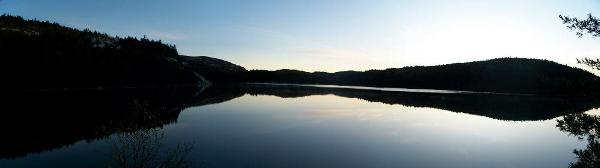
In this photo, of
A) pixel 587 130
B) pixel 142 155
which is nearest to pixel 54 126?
pixel 142 155

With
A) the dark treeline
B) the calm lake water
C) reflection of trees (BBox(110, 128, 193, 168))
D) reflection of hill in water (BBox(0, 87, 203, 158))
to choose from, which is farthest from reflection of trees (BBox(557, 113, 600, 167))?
the dark treeline

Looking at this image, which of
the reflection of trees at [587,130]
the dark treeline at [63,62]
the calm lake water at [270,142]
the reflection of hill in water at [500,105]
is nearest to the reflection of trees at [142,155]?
the calm lake water at [270,142]

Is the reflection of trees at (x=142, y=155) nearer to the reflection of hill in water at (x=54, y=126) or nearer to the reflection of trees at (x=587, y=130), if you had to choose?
the reflection of hill in water at (x=54, y=126)

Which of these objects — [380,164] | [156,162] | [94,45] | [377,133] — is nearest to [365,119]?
[377,133]

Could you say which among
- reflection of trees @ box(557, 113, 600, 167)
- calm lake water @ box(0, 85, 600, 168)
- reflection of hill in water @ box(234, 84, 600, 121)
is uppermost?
reflection of trees @ box(557, 113, 600, 167)

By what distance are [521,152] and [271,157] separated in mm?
23448

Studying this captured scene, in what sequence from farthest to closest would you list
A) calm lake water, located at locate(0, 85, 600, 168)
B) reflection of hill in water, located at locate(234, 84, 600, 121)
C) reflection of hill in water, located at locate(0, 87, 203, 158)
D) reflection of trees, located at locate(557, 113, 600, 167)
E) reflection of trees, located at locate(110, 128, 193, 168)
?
reflection of hill in water, located at locate(234, 84, 600, 121) → reflection of hill in water, located at locate(0, 87, 203, 158) → calm lake water, located at locate(0, 85, 600, 168) → reflection of trees, located at locate(110, 128, 193, 168) → reflection of trees, located at locate(557, 113, 600, 167)

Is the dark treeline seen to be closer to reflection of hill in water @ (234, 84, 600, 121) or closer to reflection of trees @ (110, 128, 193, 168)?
reflection of hill in water @ (234, 84, 600, 121)

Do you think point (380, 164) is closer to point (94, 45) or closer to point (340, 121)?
point (340, 121)

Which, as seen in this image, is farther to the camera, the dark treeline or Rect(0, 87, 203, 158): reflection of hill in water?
the dark treeline

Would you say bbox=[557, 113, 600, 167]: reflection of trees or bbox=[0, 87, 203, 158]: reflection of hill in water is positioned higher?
bbox=[557, 113, 600, 167]: reflection of trees

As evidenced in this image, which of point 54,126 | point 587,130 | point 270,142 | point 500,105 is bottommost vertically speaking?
point 270,142

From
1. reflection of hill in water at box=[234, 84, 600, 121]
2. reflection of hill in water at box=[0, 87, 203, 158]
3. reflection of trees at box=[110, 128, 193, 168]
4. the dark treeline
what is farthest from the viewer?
the dark treeline

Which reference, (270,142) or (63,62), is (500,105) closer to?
(270,142)
